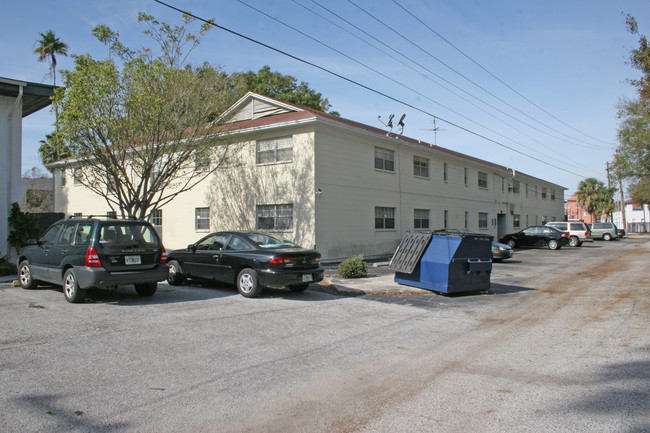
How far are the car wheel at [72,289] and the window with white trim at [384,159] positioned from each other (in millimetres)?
14733

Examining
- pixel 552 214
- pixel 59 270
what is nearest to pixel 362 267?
pixel 59 270

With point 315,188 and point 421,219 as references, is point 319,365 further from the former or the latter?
point 421,219

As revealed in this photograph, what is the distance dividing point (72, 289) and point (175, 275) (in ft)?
10.1

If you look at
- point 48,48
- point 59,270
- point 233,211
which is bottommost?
point 59,270

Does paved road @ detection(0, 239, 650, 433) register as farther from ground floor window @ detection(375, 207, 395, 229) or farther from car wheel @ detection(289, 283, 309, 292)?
ground floor window @ detection(375, 207, 395, 229)

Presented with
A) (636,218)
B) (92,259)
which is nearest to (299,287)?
(92,259)

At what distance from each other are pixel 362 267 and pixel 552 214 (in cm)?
3959

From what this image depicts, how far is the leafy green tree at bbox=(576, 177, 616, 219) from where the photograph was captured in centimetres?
6750

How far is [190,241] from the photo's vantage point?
22.0 meters

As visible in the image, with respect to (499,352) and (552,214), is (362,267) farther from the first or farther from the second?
(552,214)

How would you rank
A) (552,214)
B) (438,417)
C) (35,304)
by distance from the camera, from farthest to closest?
(552,214)
(35,304)
(438,417)

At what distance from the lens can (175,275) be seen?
11.8m

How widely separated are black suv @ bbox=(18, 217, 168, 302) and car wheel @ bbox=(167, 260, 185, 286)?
5.60 feet

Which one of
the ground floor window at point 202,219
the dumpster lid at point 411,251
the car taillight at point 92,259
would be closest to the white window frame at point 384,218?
the ground floor window at point 202,219
